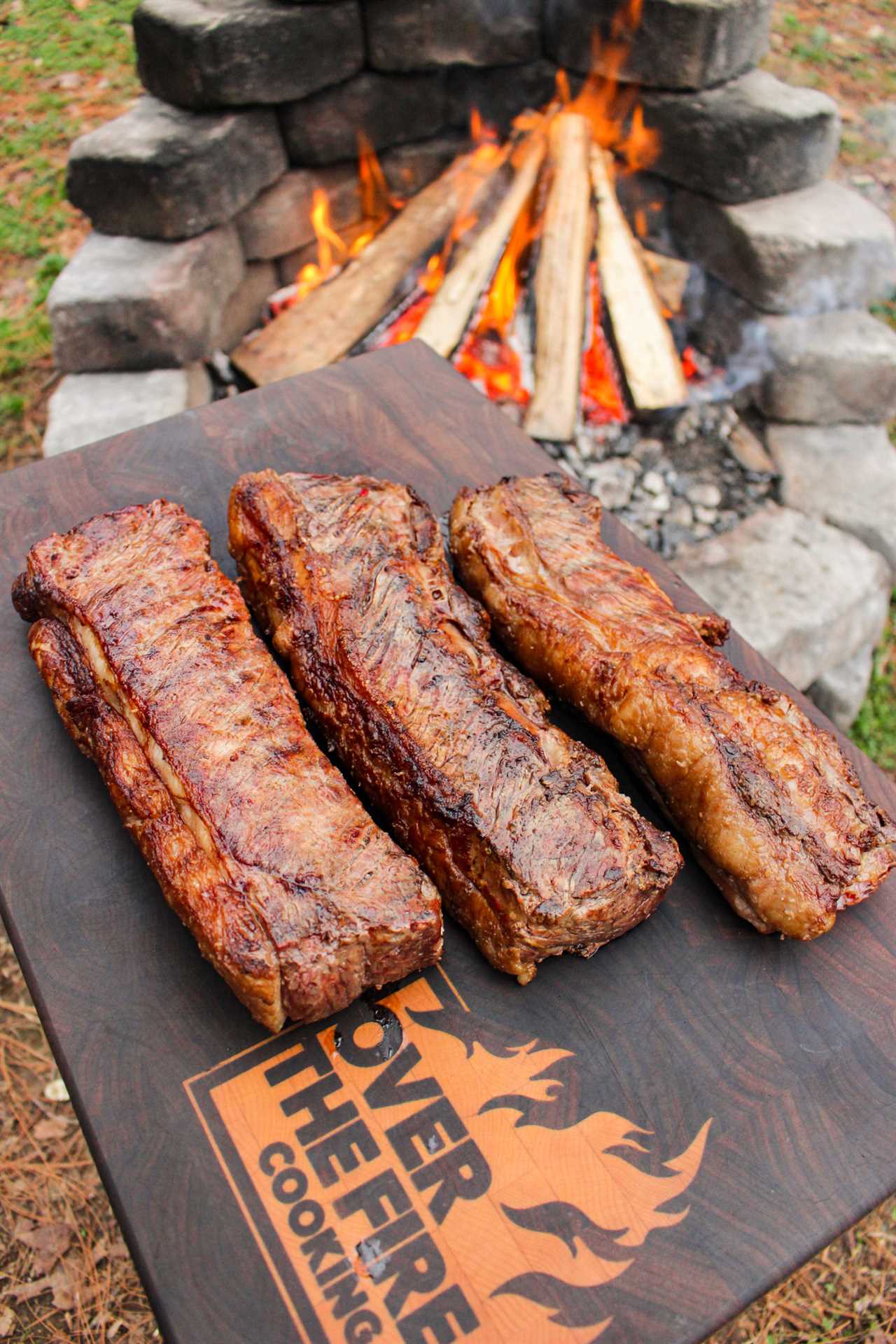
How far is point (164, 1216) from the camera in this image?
218 centimetres

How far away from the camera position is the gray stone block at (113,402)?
527cm

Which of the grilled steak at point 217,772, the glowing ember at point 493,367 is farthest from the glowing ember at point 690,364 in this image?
the grilled steak at point 217,772

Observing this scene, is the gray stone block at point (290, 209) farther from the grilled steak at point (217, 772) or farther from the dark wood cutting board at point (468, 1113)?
the dark wood cutting board at point (468, 1113)

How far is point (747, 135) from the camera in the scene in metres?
5.60

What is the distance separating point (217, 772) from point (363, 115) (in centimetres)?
515

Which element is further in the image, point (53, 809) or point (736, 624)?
point (736, 624)

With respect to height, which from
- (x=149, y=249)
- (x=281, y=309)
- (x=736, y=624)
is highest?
(x=149, y=249)

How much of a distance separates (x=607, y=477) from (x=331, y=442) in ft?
6.86

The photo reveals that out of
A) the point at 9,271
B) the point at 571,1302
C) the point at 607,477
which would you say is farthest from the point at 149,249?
the point at 571,1302

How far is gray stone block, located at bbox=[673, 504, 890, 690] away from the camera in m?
4.93

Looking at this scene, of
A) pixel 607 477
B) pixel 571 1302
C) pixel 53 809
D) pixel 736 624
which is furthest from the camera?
pixel 607 477

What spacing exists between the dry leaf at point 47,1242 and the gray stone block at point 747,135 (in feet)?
20.9

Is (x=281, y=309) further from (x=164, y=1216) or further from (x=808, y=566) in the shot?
(x=164, y=1216)

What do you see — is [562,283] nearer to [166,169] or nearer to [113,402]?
[166,169]
